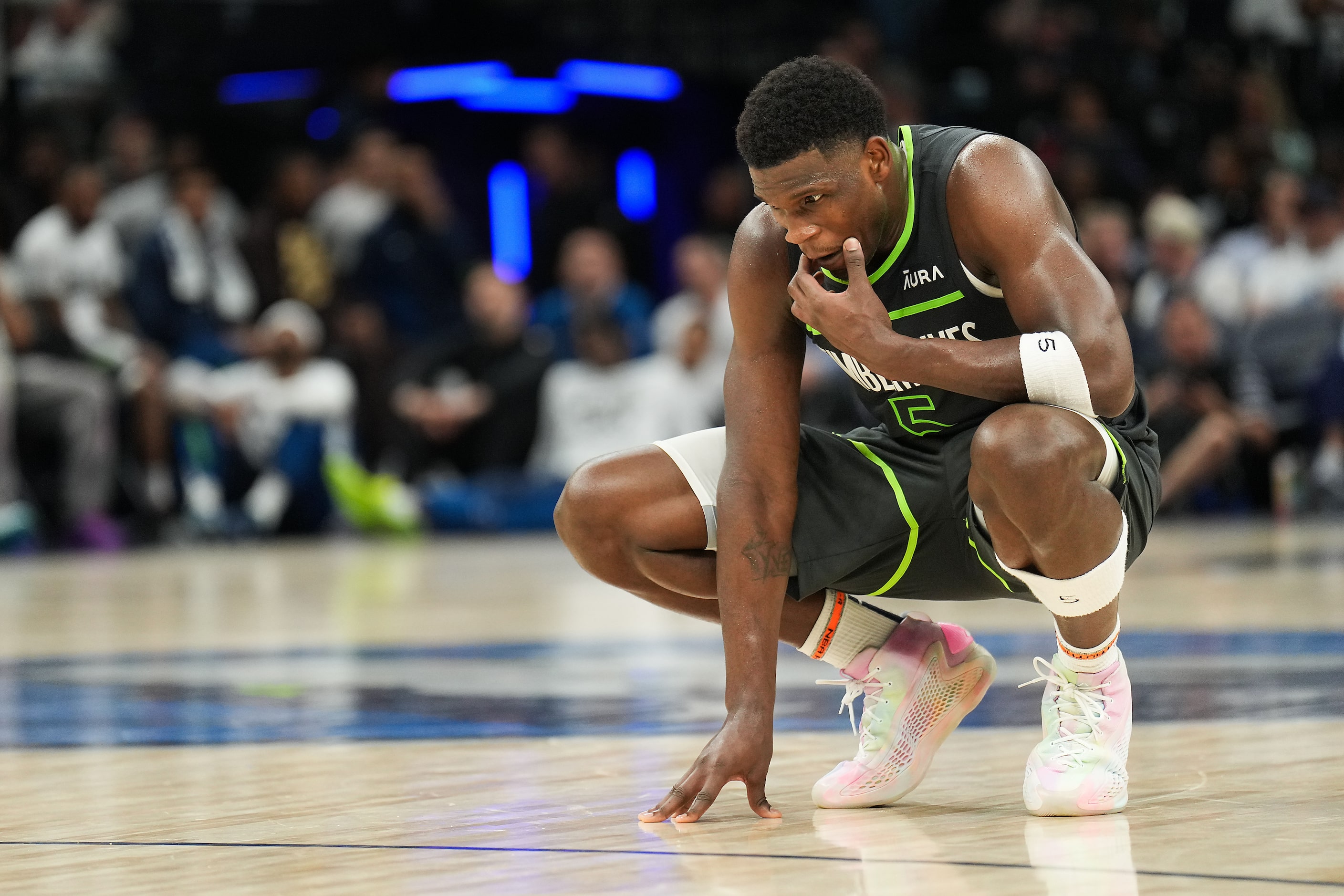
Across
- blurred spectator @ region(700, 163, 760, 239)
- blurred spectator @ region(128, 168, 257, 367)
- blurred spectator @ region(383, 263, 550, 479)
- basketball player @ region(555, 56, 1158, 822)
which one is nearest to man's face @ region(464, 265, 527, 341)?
blurred spectator @ region(383, 263, 550, 479)

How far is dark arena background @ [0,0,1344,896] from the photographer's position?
2.34 metres

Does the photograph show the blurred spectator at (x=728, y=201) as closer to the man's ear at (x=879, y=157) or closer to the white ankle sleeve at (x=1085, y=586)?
the man's ear at (x=879, y=157)

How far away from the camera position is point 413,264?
1112 cm

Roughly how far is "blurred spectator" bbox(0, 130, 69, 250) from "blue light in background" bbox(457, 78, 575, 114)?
3.31 meters

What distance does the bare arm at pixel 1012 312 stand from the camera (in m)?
2.35

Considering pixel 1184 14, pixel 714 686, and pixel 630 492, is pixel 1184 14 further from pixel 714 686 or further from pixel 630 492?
pixel 630 492

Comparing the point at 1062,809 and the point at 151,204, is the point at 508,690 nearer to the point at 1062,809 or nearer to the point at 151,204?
the point at 1062,809

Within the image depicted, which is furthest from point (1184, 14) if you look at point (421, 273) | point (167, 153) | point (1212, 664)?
point (1212, 664)

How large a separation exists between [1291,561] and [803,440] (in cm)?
437

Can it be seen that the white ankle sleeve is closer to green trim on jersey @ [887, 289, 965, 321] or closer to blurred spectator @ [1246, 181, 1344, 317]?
green trim on jersey @ [887, 289, 965, 321]

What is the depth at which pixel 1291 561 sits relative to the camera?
21.7 ft

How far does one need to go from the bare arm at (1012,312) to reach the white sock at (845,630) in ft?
1.55

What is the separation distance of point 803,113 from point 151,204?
8.88m

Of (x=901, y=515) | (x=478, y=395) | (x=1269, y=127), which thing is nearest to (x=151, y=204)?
(x=478, y=395)
